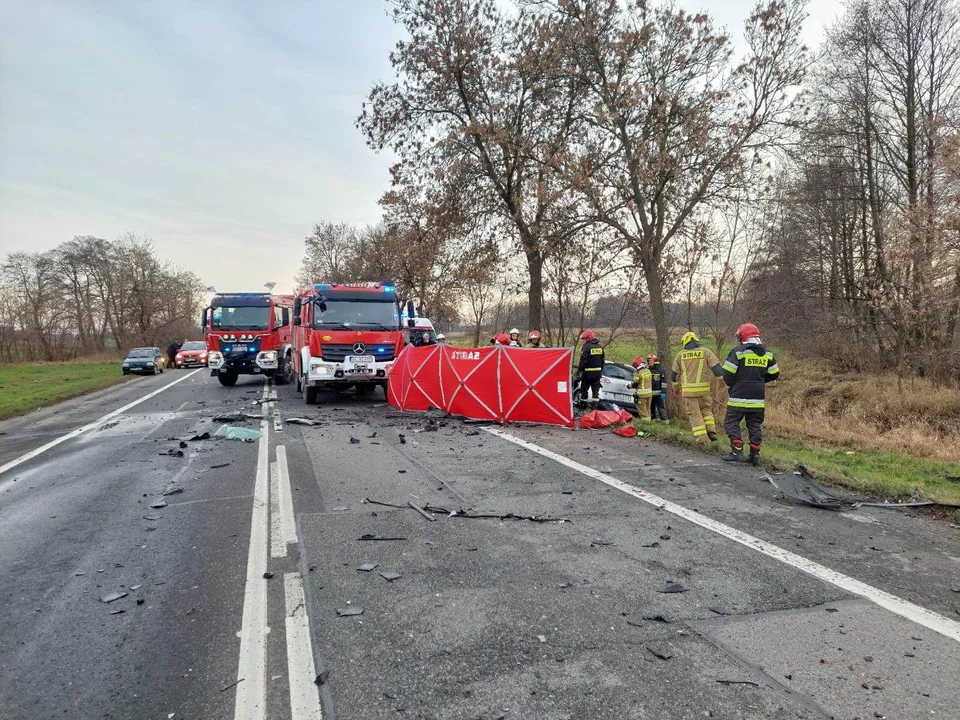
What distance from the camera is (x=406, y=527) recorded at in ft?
17.3

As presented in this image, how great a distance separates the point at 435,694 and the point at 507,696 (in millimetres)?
332

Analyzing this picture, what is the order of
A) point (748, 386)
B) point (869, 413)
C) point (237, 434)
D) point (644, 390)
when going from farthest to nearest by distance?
point (869, 413) < point (644, 390) < point (237, 434) < point (748, 386)

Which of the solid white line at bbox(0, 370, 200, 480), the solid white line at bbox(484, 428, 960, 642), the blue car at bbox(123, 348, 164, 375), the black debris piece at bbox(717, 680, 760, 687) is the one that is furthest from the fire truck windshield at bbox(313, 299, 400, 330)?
the blue car at bbox(123, 348, 164, 375)

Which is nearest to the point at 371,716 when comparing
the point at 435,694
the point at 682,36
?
the point at 435,694

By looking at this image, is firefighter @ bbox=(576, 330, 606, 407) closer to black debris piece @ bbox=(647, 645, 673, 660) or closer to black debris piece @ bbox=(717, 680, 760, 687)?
black debris piece @ bbox=(647, 645, 673, 660)

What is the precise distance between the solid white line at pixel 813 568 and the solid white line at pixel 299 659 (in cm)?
329

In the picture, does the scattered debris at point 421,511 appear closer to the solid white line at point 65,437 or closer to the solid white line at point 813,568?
the solid white line at point 813,568

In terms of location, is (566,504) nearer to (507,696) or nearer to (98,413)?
(507,696)

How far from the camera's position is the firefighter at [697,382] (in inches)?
377

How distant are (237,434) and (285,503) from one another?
4.60 metres

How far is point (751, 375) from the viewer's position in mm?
8031

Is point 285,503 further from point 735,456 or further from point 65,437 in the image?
point 65,437

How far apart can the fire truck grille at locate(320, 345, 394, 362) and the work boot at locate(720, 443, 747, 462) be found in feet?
27.5

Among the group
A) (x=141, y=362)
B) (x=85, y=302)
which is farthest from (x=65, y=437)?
(x=85, y=302)
